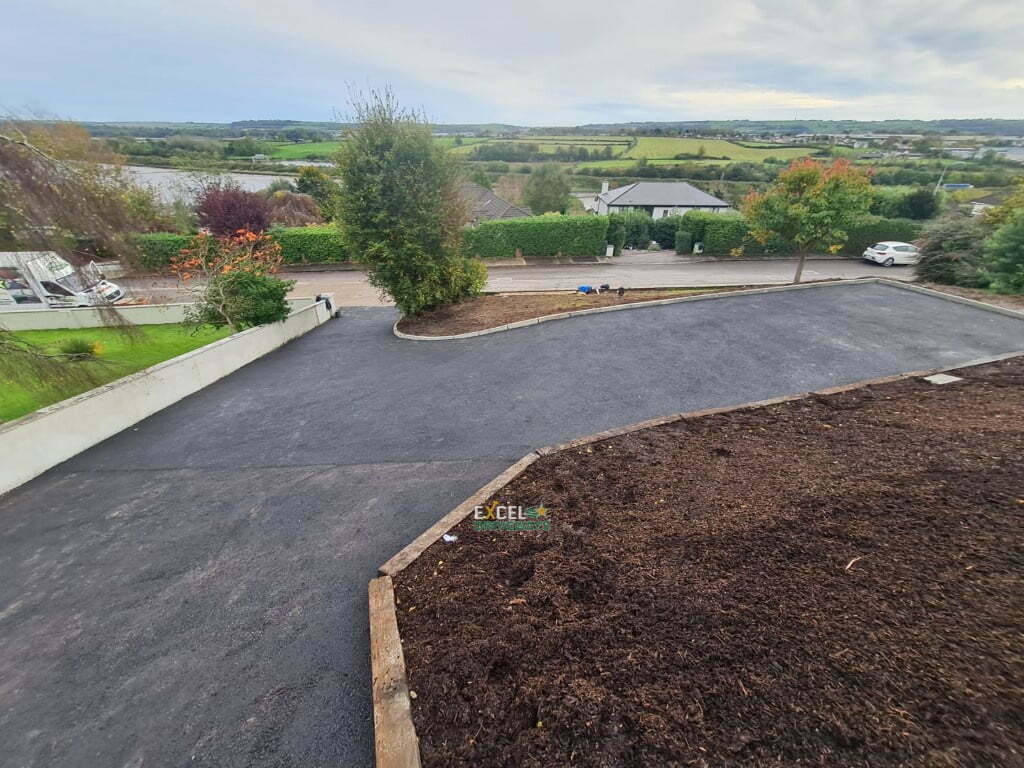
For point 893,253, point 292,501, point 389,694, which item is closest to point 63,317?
point 292,501

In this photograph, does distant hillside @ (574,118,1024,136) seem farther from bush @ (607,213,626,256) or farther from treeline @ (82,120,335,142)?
bush @ (607,213,626,256)

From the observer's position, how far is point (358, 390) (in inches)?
332

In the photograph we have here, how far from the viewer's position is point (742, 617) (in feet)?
8.46

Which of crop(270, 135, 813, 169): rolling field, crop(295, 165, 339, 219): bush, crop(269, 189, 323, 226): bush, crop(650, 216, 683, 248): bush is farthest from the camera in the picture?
crop(270, 135, 813, 169): rolling field

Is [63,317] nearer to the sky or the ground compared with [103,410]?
nearer to the ground

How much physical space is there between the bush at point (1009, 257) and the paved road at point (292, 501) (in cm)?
275

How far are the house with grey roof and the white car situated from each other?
1643 cm

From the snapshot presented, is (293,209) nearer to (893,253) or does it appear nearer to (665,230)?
(665,230)

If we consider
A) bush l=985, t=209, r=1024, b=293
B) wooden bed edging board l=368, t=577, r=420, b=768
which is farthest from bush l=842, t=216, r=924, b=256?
wooden bed edging board l=368, t=577, r=420, b=768

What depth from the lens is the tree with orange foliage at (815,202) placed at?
15961 mm

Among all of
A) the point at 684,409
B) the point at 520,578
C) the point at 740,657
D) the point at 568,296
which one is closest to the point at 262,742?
the point at 520,578

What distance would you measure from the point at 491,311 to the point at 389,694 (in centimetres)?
1168

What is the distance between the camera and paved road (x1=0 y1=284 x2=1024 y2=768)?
2.75 m

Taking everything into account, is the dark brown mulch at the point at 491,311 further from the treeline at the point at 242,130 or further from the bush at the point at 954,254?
the treeline at the point at 242,130
